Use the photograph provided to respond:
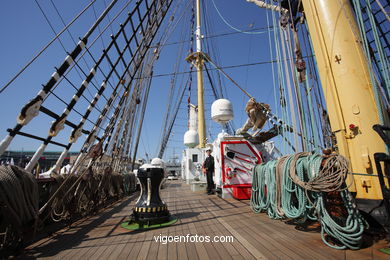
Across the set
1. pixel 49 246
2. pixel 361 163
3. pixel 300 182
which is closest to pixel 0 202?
pixel 49 246

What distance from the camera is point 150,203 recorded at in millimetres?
3279

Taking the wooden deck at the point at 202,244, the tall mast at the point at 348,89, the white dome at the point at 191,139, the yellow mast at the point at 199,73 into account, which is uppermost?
the yellow mast at the point at 199,73

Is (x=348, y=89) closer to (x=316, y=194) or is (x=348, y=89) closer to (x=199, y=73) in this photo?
(x=316, y=194)

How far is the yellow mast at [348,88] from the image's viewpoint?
239 cm

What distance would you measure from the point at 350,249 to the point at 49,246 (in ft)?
10.8

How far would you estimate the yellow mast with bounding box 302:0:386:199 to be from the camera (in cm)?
239

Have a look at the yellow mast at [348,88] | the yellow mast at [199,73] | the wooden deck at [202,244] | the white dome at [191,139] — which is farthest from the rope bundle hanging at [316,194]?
the white dome at [191,139]

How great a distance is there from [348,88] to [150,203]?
3.34 m

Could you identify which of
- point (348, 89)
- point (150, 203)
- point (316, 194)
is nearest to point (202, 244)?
point (150, 203)

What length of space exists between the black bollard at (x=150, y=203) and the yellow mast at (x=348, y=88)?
8.98 ft

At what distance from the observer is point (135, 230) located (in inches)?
116

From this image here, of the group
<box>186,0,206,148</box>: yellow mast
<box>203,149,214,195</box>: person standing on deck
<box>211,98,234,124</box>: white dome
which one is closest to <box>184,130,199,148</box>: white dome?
<box>186,0,206,148</box>: yellow mast

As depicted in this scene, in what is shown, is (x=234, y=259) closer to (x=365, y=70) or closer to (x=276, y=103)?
(x=365, y=70)

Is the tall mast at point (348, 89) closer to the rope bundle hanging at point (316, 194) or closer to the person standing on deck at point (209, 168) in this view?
the rope bundle hanging at point (316, 194)
